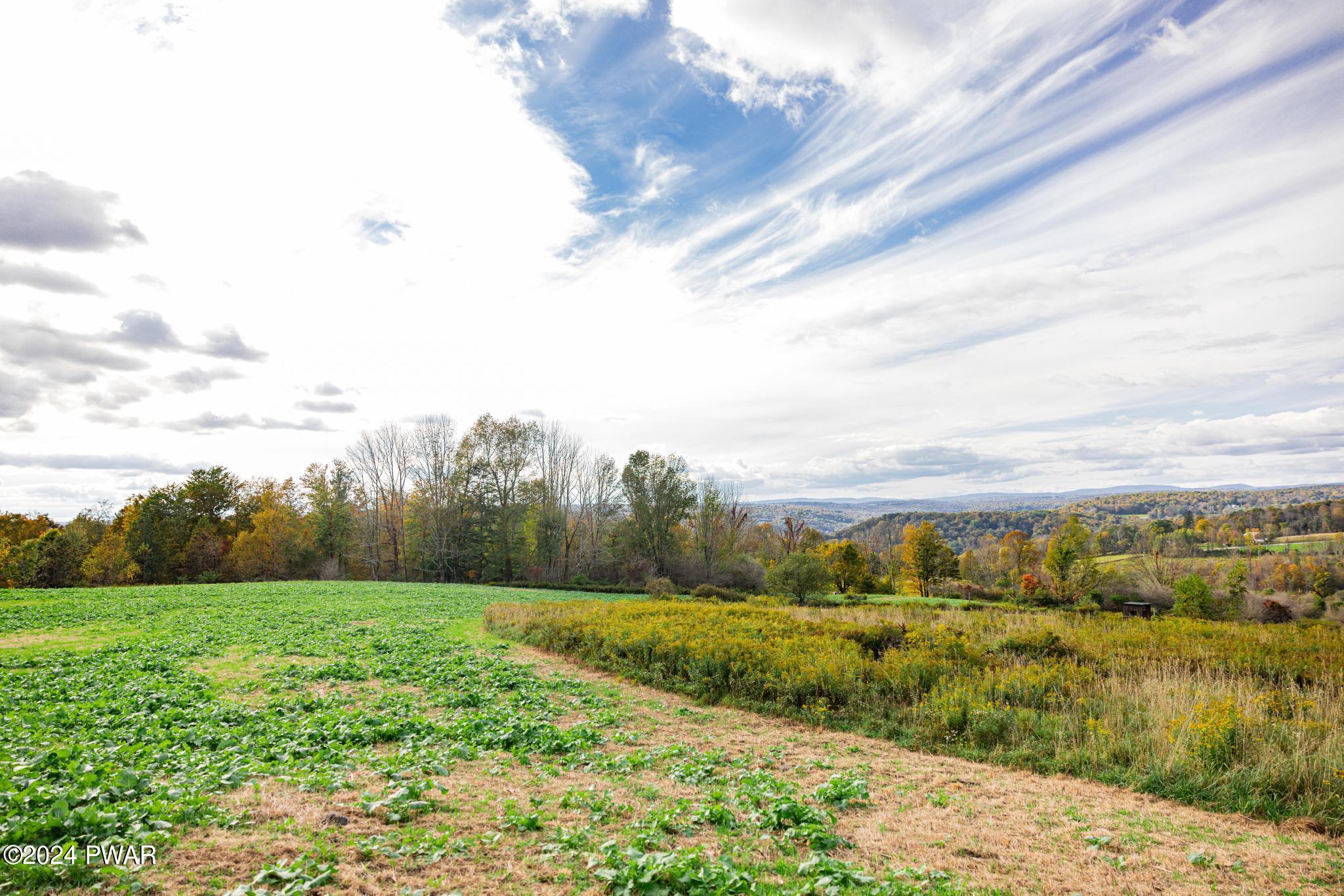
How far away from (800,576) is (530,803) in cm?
3319

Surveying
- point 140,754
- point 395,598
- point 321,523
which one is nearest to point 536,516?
point 321,523

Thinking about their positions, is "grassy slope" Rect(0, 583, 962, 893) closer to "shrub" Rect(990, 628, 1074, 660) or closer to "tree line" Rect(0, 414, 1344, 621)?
"shrub" Rect(990, 628, 1074, 660)

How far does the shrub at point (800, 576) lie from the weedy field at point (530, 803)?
2575cm

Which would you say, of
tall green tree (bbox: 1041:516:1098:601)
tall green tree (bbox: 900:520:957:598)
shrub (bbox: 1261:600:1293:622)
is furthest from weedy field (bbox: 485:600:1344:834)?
tall green tree (bbox: 900:520:957:598)

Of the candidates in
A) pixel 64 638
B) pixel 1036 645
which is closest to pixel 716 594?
pixel 1036 645

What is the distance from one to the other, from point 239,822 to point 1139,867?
898 centimetres

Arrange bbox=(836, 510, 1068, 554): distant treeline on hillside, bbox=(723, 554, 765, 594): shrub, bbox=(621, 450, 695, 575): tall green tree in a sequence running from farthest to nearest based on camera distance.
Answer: bbox=(836, 510, 1068, 554): distant treeline on hillside, bbox=(621, 450, 695, 575): tall green tree, bbox=(723, 554, 765, 594): shrub

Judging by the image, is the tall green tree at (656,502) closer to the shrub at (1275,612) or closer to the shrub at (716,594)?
the shrub at (716,594)

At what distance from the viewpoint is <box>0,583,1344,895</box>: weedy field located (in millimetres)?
5234

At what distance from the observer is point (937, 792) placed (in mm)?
8312

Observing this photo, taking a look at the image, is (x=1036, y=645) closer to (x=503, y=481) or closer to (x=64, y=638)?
(x=64, y=638)

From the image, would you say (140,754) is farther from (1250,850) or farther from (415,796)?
(1250,850)

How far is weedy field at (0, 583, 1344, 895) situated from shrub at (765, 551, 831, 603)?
25745 millimetres

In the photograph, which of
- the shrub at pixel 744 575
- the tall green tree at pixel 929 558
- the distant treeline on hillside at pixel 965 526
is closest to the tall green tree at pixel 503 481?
the shrub at pixel 744 575
